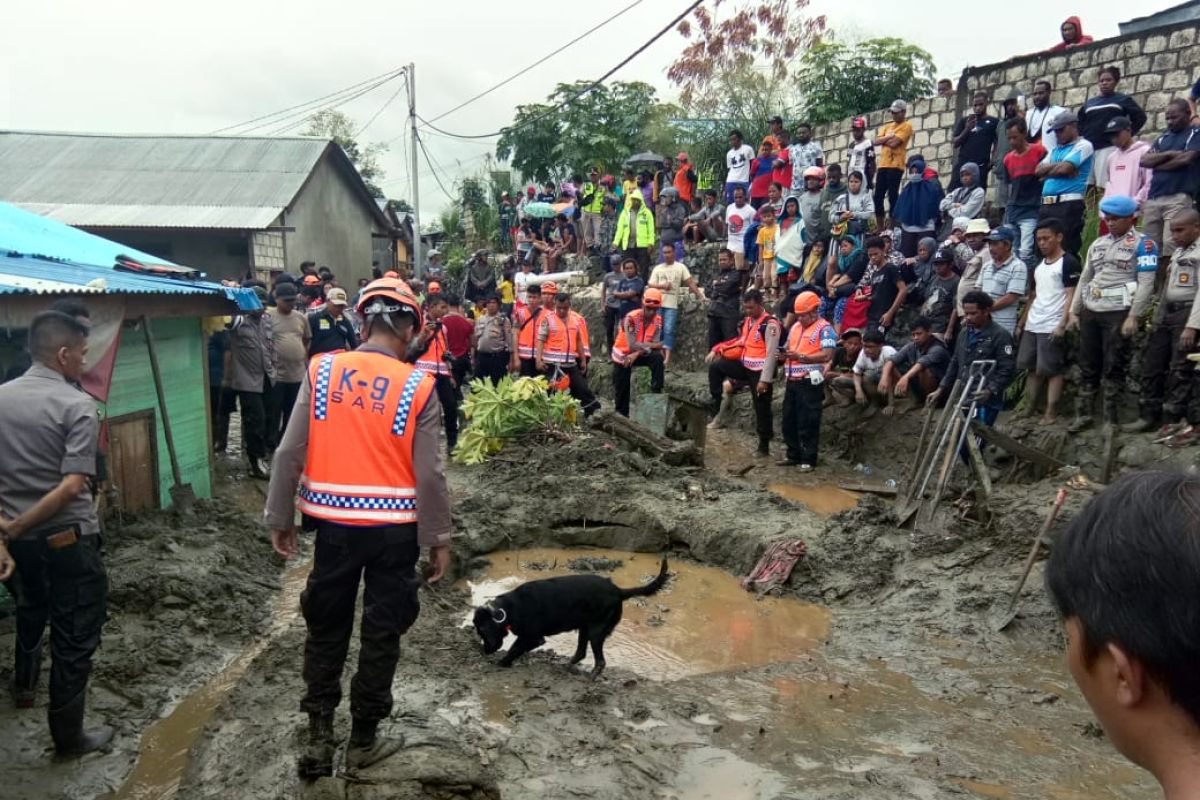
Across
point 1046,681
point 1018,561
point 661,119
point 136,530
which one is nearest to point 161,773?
point 136,530

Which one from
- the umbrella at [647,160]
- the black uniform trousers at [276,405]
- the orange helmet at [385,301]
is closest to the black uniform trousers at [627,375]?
the black uniform trousers at [276,405]

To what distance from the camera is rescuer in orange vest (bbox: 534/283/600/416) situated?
1071 cm

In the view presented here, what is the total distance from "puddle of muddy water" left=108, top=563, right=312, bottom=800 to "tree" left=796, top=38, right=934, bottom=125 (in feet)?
47.0

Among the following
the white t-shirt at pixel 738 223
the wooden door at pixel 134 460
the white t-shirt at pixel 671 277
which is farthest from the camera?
the white t-shirt at pixel 738 223

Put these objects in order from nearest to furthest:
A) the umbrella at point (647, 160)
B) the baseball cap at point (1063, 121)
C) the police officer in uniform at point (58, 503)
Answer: the police officer in uniform at point (58, 503), the baseball cap at point (1063, 121), the umbrella at point (647, 160)

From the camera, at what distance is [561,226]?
20.9 metres

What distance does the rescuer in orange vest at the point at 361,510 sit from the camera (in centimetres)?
351

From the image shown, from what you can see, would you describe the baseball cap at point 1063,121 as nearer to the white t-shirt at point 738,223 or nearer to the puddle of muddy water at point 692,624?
the white t-shirt at point 738,223

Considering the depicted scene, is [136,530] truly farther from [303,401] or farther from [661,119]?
[661,119]

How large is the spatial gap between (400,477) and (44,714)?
2469mm

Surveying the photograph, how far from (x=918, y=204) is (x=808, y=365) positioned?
3122 mm

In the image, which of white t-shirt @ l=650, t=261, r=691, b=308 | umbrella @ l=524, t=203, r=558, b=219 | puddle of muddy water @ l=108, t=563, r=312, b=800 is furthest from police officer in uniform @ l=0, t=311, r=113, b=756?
umbrella @ l=524, t=203, r=558, b=219

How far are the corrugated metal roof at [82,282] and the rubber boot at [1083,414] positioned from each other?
26.1 ft

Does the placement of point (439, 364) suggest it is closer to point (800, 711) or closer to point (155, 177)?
point (800, 711)
